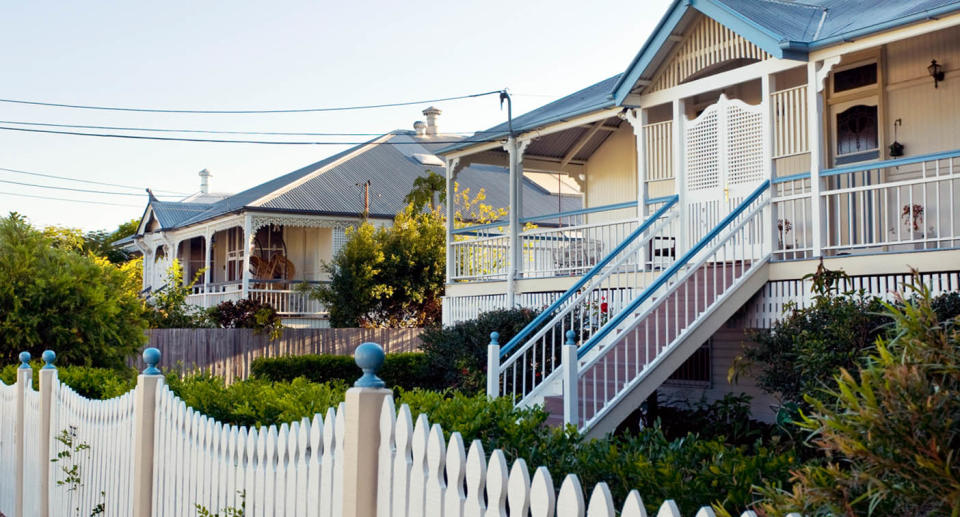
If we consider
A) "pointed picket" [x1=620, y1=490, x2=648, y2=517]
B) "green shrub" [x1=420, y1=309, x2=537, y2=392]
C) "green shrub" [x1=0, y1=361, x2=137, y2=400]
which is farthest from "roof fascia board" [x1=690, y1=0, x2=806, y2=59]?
"pointed picket" [x1=620, y1=490, x2=648, y2=517]

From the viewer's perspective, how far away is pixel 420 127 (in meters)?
39.2

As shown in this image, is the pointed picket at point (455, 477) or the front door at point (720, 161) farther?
the front door at point (720, 161)

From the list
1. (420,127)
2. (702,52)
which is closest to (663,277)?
(702,52)

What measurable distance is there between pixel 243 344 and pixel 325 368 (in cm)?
258

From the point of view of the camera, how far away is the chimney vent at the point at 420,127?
38.8m

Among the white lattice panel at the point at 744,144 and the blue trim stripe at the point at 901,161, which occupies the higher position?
the white lattice panel at the point at 744,144

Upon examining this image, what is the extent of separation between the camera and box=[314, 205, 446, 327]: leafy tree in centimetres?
2664

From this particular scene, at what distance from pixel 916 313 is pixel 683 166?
456 inches

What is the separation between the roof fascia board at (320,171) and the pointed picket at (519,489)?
27.8 metres

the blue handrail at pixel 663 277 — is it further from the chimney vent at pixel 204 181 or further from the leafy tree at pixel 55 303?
the chimney vent at pixel 204 181

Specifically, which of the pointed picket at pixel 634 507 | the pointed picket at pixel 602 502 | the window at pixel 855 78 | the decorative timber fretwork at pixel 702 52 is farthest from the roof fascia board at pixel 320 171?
the pointed picket at pixel 634 507

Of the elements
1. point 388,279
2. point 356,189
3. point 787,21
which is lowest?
point 388,279

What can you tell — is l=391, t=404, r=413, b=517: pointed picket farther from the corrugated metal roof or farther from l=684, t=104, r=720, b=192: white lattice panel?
l=684, t=104, r=720, b=192: white lattice panel

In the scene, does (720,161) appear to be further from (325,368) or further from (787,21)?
(325,368)
